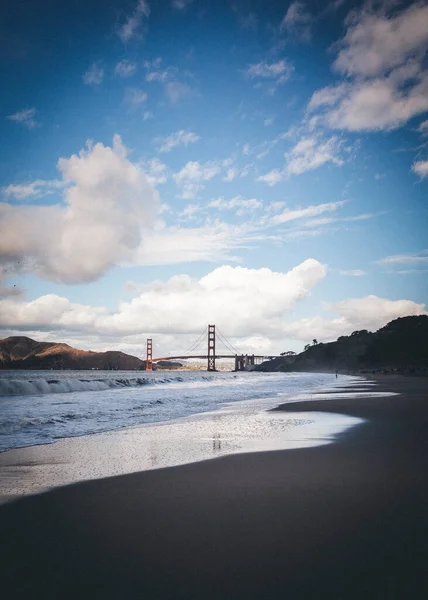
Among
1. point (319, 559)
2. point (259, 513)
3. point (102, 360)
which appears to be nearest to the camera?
point (319, 559)

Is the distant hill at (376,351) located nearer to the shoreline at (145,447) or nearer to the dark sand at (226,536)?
the shoreline at (145,447)

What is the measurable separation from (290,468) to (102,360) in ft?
444

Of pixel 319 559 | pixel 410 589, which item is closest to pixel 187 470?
pixel 319 559

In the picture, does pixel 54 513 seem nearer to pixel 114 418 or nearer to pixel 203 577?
pixel 203 577

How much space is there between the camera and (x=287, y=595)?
5.56 ft

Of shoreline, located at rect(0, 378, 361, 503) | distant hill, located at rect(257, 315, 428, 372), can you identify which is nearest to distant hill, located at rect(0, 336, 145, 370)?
distant hill, located at rect(257, 315, 428, 372)

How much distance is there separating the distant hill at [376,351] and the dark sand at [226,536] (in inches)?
3358

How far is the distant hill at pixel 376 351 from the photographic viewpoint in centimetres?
9300

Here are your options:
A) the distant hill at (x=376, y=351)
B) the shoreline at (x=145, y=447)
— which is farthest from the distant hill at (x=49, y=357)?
the shoreline at (x=145, y=447)

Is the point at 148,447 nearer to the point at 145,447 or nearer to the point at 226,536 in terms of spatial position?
the point at 145,447

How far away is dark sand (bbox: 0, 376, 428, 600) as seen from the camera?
178 cm

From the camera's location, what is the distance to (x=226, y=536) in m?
2.30

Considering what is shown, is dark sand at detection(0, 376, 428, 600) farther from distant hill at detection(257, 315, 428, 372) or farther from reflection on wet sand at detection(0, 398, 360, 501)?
distant hill at detection(257, 315, 428, 372)

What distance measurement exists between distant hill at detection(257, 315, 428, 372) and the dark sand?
85.3 meters
